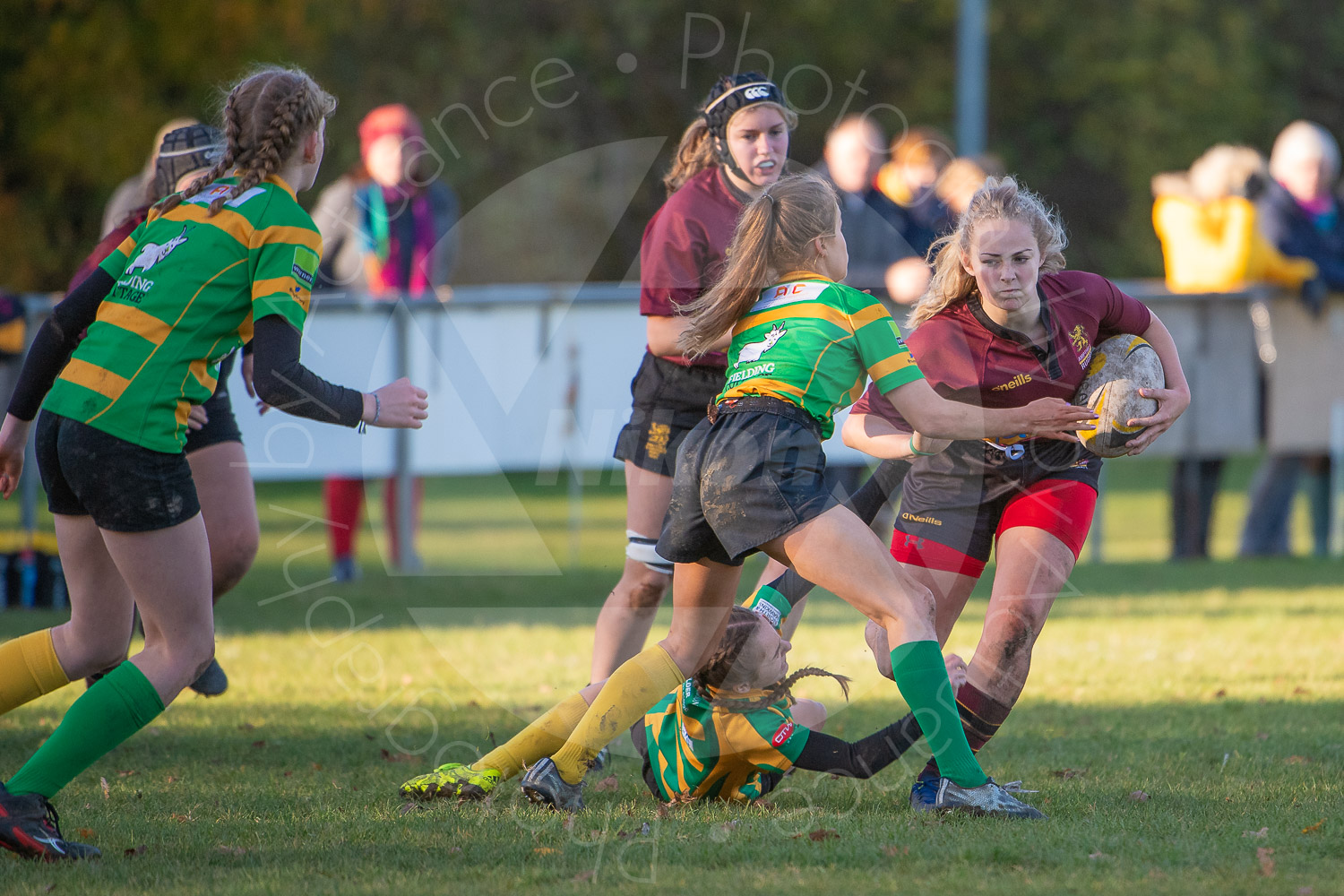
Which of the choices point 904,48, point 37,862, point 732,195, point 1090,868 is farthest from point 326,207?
point 904,48

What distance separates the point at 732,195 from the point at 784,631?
1.58 metres

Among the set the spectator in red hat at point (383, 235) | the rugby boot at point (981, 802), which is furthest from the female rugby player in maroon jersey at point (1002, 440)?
the spectator in red hat at point (383, 235)

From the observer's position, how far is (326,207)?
392 inches

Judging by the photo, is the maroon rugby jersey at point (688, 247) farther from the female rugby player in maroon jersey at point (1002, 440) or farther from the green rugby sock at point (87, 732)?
the green rugby sock at point (87, 732)

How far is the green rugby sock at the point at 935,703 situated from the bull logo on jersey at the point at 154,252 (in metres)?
2.30

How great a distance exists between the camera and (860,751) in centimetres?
436

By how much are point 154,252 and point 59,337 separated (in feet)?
1.35

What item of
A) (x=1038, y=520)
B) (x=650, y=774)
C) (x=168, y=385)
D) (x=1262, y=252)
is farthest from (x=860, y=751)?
(x=1262, y=252)

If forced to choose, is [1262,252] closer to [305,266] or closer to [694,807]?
[694,807]

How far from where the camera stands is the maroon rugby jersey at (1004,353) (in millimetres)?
4586

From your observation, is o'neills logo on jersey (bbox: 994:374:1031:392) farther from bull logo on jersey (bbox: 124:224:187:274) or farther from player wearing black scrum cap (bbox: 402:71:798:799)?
bull logo on jersey (bbox: 124:224:187:274)

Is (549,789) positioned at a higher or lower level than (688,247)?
lower

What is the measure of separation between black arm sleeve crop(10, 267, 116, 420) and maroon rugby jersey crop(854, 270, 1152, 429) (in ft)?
7.62

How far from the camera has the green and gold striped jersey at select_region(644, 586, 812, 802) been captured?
4352 mm
